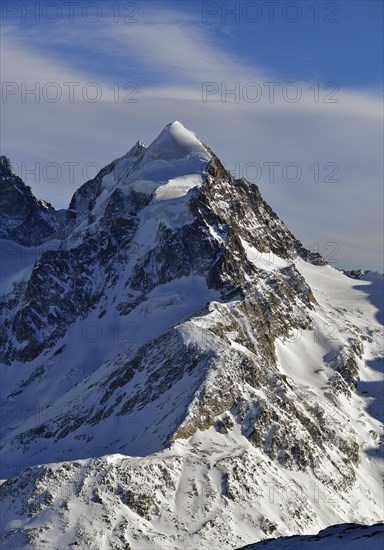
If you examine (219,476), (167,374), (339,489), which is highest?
(167,374)

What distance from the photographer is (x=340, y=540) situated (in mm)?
49094

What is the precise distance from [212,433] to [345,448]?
49297 millimetres

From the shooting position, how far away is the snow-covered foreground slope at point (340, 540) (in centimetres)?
4700

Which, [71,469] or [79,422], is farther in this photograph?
[79,422]

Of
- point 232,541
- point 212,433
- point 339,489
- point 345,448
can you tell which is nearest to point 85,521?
point 232,541

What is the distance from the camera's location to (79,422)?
575 feet

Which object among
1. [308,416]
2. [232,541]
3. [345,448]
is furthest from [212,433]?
[345,448]

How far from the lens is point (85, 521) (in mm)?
122688

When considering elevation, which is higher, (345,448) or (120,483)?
(120,483)

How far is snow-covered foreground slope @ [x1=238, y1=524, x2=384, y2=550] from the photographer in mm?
47000

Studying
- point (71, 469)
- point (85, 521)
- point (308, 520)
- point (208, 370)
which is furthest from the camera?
point (208, 370)

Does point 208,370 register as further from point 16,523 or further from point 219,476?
point 16,523

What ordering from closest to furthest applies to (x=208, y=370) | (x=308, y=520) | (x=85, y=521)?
(x=85, y=521) < (x=308, y=520) < (x=208, y=370)

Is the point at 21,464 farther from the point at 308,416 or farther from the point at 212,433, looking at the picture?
the point at 308,416
